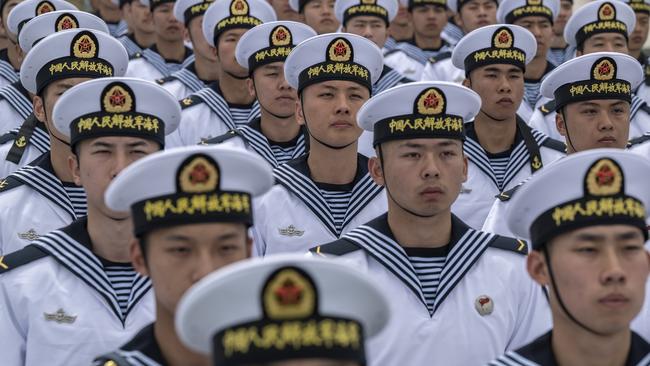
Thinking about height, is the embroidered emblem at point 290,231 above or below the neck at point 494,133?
below

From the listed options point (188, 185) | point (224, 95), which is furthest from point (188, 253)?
point (224, 95)

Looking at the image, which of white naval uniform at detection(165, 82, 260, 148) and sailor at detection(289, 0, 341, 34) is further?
sailor at detection(289, 0, 341, 34)

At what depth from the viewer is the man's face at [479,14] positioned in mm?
10648

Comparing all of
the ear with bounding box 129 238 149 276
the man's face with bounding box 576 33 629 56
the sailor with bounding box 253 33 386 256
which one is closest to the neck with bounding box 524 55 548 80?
the man's face with bounding box 576 33 629 56

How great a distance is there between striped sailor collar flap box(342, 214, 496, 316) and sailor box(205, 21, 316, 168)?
219 centimetres

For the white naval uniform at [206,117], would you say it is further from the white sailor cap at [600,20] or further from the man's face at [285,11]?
the white sailor cap at [600,20]

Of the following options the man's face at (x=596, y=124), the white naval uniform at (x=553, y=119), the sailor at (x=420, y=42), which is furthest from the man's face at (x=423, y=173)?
the sailor at (x=420, y=42)

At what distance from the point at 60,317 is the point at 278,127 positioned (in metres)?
2.76

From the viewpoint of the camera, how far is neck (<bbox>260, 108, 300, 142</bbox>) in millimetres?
7574

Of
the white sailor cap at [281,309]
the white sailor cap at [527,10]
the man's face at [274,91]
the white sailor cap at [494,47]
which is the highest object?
the white sailor cap at [527,10]

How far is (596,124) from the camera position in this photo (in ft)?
22.2

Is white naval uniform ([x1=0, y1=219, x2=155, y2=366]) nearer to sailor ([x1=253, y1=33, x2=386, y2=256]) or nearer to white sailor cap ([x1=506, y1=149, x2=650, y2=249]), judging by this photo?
sailor ([x1=253, y1=33, x2=386, y2=256])

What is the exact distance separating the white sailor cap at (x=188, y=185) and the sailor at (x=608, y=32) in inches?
201

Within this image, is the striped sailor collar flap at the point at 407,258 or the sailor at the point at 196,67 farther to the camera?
the sailor at the point at 196,67
